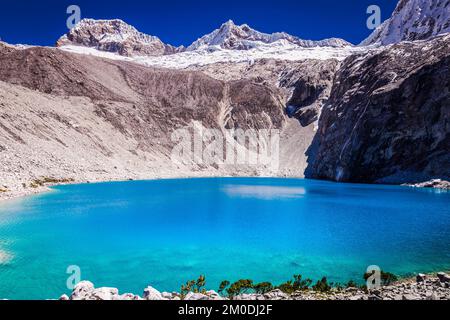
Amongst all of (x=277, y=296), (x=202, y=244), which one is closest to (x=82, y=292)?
(x=277, y=296)

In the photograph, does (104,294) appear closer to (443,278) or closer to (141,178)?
(443,278)

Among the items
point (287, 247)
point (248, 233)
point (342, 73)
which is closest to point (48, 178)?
point (248, 233)

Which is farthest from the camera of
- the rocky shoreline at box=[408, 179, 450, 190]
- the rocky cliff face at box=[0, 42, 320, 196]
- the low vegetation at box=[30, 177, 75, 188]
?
the rocky cliff face at box=[0, 42, 320, 196]

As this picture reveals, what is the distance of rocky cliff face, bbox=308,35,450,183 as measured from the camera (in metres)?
64.1

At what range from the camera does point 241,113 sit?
116 meters

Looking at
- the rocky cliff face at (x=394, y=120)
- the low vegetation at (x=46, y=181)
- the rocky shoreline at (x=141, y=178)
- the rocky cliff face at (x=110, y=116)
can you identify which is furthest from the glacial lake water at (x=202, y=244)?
the rocky cliff face at (x=394, y=120)

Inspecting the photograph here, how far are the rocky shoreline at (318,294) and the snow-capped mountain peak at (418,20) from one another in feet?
363

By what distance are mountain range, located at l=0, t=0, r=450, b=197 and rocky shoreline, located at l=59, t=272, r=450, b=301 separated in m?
37.6

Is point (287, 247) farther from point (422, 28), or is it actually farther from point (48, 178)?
point (422, 28)

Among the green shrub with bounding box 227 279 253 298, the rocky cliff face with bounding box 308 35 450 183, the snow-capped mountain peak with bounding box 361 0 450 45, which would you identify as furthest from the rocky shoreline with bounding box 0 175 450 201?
the snow-capped mountain peak with bounding box 361 0 450 45

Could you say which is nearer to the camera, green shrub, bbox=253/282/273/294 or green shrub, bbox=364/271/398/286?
green shrub, bbox=253/282/273/294

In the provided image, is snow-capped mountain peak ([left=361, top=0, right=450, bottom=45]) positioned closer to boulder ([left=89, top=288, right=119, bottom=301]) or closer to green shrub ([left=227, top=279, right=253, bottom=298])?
Answer: green shrub ([left=227, top=279, right=253, bottom=298])

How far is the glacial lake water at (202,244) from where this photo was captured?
1423 cm
